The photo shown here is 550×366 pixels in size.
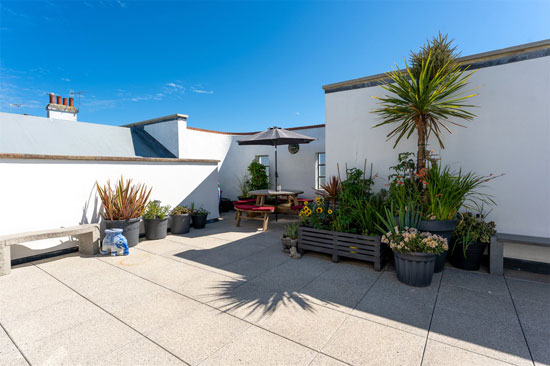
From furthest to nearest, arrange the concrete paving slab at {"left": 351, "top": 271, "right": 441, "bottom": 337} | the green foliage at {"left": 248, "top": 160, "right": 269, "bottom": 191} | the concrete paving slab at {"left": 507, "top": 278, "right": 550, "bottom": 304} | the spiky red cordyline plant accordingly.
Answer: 1. the green foliage at {"left": 248, "top": 160, "right": 269, "bottom": 191}
2. the spiky red cordyline plant
3. the concrete paving slab at {"left": 507, "top": 278, "right": 550, "bottom": 304}
4. the concrete paving slab at {"left": 351, "top": 271, "right": 441, "bottom": 337}

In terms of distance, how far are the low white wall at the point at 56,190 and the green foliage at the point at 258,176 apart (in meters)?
3.32

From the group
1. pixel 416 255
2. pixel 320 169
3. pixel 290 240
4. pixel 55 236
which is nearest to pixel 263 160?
pixel 320 169

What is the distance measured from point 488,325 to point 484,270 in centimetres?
158

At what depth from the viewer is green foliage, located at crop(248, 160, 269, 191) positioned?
27.8 feet

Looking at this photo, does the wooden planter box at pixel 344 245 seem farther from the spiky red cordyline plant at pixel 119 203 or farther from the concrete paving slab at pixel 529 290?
the spiky red cordyline plant at pixel 119 203

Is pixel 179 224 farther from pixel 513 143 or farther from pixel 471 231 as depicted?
pixel 513 143

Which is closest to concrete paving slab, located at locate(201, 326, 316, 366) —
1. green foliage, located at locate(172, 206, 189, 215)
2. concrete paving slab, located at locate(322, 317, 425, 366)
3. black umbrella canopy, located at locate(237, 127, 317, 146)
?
concrete paving slab, located at locate(322, 317, 425, 366)

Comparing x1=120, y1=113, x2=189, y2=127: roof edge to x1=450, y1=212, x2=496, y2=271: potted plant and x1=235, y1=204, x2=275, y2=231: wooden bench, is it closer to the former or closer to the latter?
x1=235, y1=204, x2=275, y2=231: wooden bench

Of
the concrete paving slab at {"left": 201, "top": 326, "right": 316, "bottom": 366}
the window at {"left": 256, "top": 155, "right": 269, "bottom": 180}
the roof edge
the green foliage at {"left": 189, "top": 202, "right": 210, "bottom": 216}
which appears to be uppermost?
the roof edge

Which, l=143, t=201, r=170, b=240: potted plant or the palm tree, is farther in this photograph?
l=143, t=201, r=170, b=240: potted plant

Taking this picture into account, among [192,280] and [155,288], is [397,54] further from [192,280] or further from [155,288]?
[155,288]

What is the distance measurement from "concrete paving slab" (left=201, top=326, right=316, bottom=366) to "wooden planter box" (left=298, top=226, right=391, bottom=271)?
1.86m

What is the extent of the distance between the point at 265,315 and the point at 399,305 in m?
1.24

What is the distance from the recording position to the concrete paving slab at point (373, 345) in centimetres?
163
